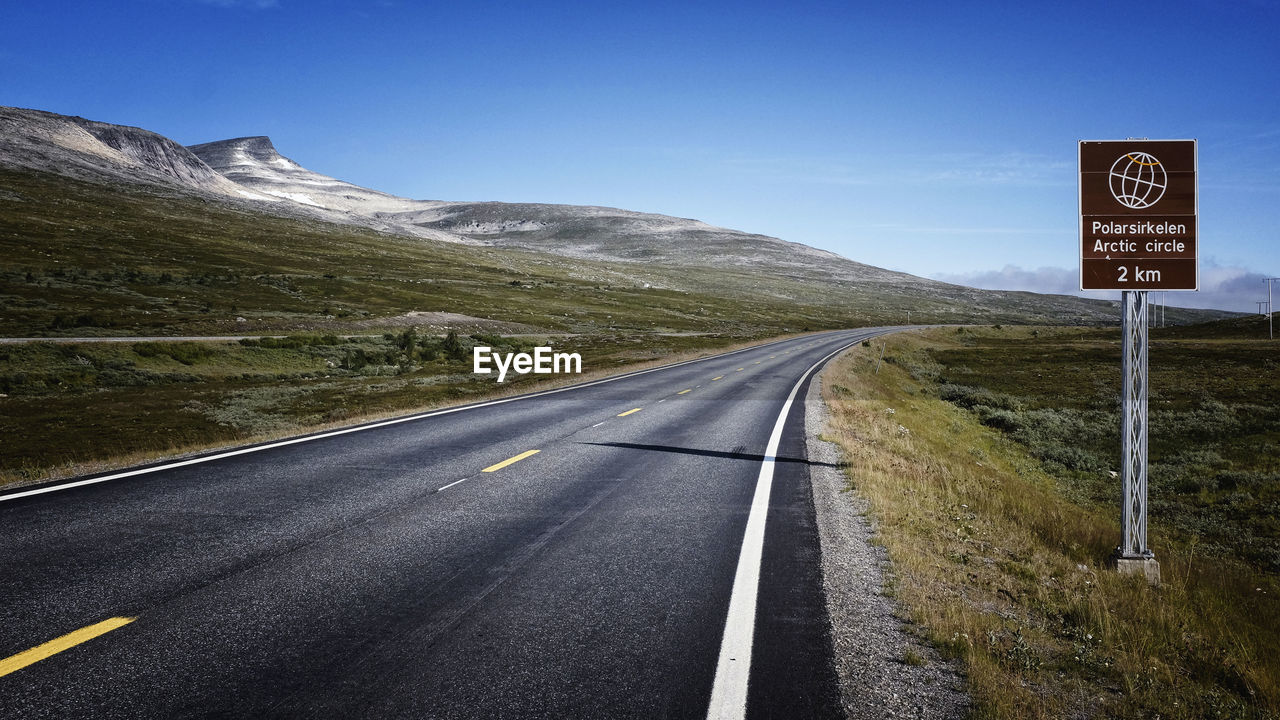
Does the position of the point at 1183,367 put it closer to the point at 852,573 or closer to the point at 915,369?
the point at 915,369

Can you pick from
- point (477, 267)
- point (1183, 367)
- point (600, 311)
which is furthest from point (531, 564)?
point (477, 267)

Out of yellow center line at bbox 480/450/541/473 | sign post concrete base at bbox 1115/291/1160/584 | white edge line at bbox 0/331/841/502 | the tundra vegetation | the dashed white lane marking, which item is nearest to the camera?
the tundra vegetation

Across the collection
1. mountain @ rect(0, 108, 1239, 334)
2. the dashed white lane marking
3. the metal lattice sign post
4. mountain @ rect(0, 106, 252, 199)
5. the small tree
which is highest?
mountain @ rect(0, 106, 252, 199)

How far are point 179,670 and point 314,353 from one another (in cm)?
3972

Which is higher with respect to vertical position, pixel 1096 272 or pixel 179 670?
pixel 1096 272

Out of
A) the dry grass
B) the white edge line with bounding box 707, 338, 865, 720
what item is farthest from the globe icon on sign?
the dry grass

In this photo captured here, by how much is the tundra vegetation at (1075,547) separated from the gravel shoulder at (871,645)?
0.51ft

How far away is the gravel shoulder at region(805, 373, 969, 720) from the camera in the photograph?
12.7ft

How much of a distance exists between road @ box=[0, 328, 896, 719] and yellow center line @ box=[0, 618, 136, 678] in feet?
0.07

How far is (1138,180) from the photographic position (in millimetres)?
6977

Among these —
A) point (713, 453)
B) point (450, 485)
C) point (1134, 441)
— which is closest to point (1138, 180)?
point (1134, 441)

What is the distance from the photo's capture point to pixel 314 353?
131 feet

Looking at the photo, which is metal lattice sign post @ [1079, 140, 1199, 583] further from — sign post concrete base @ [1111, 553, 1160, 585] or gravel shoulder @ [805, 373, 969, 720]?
gravel shoulder @ [805, 373, 969, 720]

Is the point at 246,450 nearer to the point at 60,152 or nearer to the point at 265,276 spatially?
the point at 265,276
